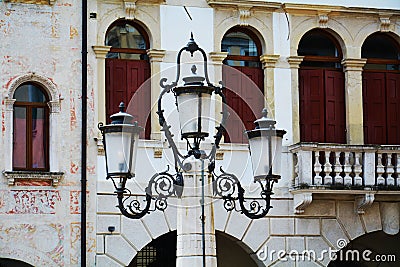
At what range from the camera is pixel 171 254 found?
2589 centimetres

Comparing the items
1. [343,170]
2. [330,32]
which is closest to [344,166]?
[343,170]

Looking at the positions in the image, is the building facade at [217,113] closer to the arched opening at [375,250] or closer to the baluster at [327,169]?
the baluster at [327,169]

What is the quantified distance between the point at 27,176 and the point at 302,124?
20.1ft

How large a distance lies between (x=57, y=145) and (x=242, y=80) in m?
4.29

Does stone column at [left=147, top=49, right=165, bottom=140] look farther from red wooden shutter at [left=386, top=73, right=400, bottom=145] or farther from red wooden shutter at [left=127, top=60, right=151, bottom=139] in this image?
red wooden shutter at [left=386, top=73, right=400, bottom=145]

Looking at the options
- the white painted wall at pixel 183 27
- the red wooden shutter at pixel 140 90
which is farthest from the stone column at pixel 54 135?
the white painted wall at pixel 183 27

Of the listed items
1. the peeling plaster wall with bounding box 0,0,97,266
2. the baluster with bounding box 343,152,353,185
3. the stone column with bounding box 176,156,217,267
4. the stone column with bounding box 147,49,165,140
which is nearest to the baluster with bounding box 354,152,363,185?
the baluster with bounding box 343,152,353,185

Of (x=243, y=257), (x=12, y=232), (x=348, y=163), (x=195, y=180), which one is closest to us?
(x=195, y=180)

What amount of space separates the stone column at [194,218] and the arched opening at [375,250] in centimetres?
1209

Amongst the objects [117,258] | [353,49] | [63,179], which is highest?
[353,49]

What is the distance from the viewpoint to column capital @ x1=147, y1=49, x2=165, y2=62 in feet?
75.6

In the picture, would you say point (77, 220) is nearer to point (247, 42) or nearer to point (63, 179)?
point (63, 179)

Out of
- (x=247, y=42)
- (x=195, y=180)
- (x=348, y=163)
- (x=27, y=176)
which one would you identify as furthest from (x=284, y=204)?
(x=195, y=180)

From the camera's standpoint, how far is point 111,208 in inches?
885
